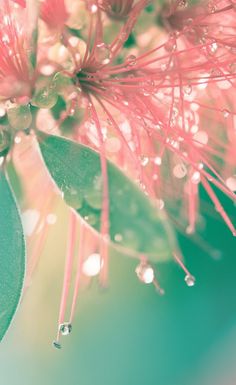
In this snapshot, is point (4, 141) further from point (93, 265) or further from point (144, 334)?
point (144, 334)

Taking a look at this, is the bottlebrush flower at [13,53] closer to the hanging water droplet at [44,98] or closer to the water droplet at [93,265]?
the hanging water droplet at [44,98]

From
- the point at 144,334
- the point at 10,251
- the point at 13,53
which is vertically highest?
the point at 144,334

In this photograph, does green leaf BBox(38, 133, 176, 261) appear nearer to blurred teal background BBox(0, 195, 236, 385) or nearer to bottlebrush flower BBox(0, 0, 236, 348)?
bottlebrush flower BBox(0, 0, 236, 348)

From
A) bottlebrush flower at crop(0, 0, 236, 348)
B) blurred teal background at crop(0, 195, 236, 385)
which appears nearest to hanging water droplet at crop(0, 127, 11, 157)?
bottlebrush flower at crop(0, 0, 236, 348)

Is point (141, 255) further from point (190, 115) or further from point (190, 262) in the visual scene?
point (190, 262)

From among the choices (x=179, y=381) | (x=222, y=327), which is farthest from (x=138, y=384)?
(x=222, y=327)

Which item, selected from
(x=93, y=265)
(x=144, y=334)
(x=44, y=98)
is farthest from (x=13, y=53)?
(x=144, y=334)

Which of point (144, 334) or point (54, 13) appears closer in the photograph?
point (54, 13)
